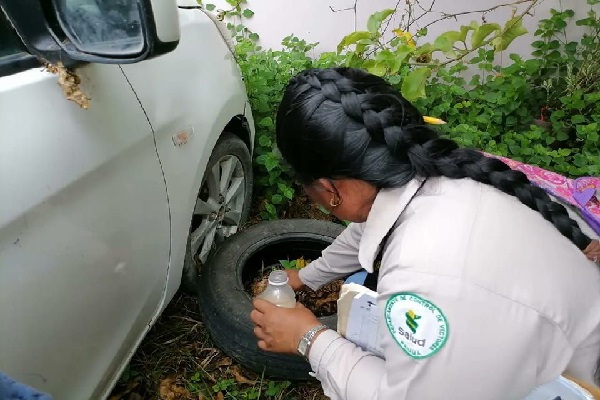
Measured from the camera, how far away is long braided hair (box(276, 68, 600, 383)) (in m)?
1.29

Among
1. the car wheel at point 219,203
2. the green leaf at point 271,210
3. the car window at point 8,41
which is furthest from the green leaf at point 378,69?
the car window at point 8,41

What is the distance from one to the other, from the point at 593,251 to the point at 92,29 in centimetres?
136

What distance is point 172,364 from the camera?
2303 millimetres

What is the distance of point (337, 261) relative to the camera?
2.03 meters

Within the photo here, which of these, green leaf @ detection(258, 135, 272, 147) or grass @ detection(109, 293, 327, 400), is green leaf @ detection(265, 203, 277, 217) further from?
grass @ detection(109, 293, 327, 400)

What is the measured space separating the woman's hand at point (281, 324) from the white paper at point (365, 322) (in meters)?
0.11

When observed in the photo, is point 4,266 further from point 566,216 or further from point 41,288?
point 566,216

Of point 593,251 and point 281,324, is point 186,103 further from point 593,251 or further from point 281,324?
point 593,251

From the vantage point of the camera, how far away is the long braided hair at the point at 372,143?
4.24ft

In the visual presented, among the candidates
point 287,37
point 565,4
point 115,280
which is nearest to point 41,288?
point 115,280

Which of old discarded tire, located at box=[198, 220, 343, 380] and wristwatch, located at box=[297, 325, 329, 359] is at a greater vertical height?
wristwatch, located at box=[297, 325, 329, 359]

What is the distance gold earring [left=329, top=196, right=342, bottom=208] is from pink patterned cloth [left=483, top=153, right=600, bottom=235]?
1.58 feet

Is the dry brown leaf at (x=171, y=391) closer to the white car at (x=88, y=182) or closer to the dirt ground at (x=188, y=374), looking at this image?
the dirt ground at (x=188, y=374)

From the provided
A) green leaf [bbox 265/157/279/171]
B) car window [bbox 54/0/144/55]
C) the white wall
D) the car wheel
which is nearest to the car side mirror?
car window [bbox 54/0/144/55]
